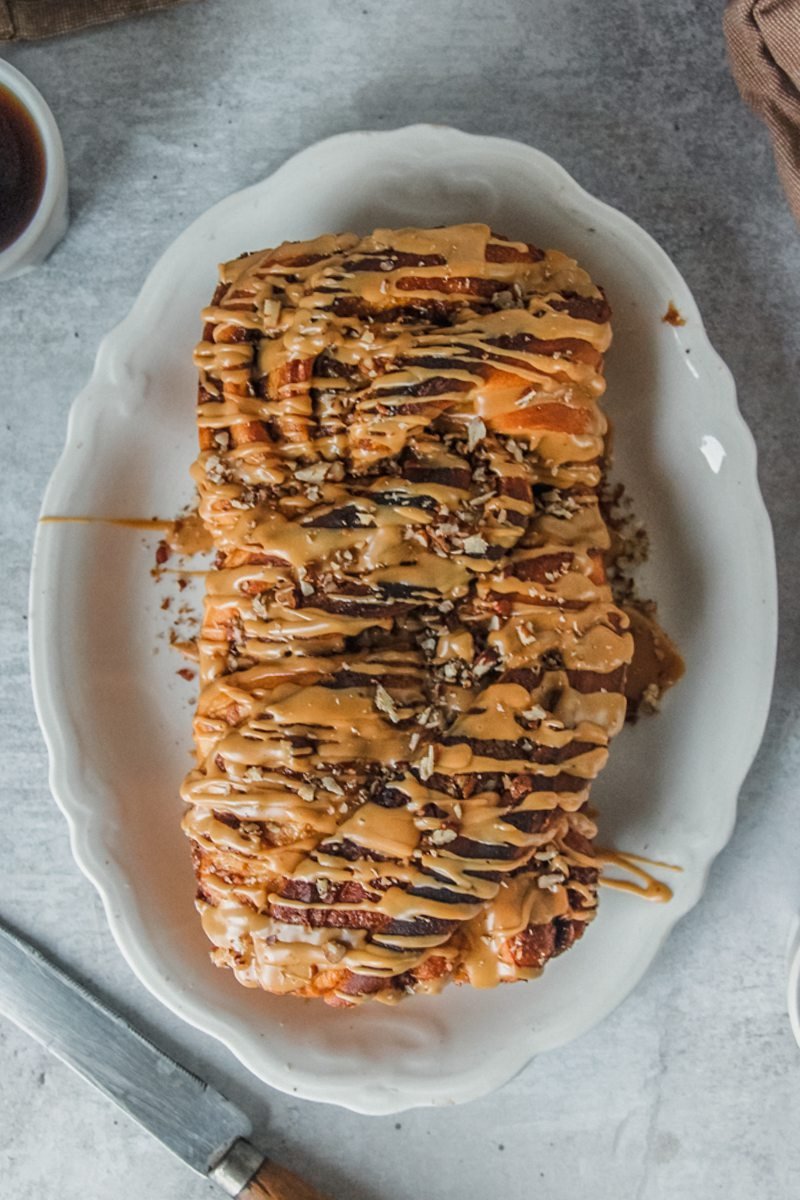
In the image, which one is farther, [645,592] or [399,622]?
[645,592]

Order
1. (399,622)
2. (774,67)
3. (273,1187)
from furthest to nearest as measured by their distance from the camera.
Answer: (273,1187) → (774,67) → (399,622)

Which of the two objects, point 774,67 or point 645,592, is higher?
point 774,67

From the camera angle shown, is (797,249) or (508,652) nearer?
(508,652)

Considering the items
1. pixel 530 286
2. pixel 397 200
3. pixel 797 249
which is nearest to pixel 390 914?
pixel 530 286

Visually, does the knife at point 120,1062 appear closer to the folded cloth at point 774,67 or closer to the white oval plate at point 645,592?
the white oval plate at point 645,592

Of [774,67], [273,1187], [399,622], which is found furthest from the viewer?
[273,1187]

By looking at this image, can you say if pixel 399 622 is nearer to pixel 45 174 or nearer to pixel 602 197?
pixel 602 197

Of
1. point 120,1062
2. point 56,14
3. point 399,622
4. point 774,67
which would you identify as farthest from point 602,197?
point 120,1062

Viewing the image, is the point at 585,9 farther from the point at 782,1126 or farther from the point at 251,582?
the point at 782,1126
